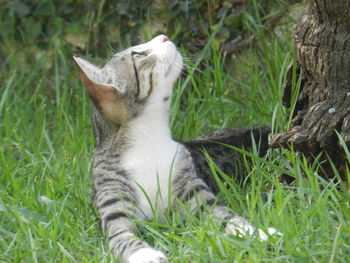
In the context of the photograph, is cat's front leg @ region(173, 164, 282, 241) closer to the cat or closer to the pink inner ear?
the cat

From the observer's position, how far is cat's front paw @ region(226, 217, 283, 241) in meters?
3.04

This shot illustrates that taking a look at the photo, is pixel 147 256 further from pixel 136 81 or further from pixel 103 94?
pixel 136 81

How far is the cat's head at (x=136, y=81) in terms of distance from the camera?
373 centimetres

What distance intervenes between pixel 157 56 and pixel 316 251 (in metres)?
1.49

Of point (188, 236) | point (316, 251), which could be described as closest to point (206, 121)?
point (188, 236)

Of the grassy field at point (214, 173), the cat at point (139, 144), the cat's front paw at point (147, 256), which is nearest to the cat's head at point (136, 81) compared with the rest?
the cat at point (139, 144)

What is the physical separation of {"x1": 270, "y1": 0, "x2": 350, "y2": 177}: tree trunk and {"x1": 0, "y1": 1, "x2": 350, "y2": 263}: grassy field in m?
0.13

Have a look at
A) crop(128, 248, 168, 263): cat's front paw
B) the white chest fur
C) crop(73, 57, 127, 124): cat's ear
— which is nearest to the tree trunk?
the white chest fur

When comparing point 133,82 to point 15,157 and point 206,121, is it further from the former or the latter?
point 15,157

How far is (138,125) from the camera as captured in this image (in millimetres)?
3783

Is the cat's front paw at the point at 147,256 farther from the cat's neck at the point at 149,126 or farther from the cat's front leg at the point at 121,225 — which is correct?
the cat's neck at the point at 149,126

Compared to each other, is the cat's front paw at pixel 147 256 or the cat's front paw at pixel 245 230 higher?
the cat's front paw at pixel 245 230

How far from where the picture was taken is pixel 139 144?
149 inches

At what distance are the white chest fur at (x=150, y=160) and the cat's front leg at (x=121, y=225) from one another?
84 millimetres
